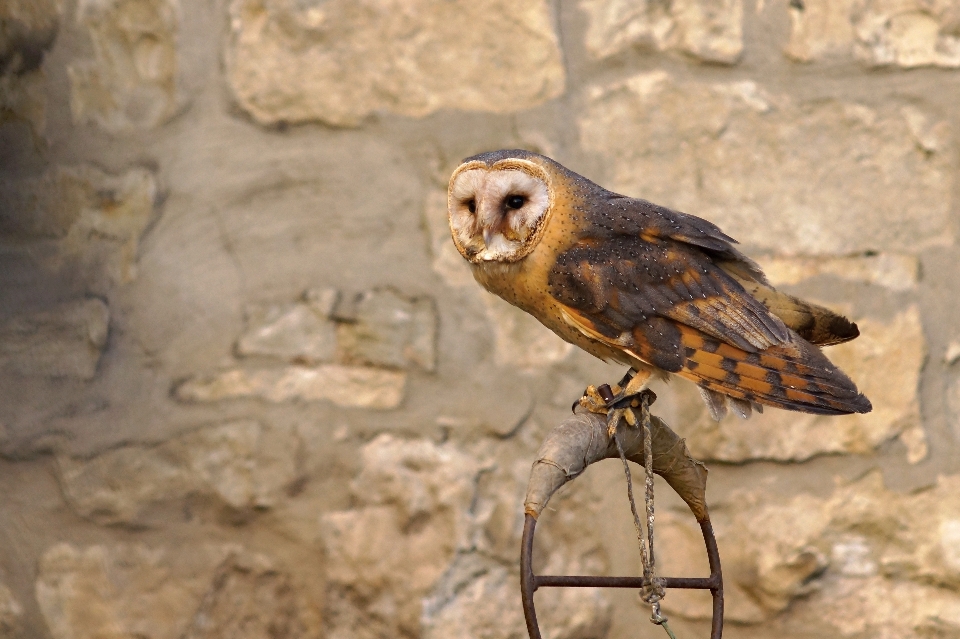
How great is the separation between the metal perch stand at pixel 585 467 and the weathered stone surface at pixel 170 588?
606 mm

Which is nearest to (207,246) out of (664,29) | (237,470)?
(237,470)

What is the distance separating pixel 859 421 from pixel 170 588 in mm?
1009

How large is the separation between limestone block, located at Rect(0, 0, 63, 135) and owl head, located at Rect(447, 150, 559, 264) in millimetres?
718

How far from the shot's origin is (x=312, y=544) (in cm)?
145

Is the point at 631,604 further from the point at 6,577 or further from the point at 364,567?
the point at 6,577

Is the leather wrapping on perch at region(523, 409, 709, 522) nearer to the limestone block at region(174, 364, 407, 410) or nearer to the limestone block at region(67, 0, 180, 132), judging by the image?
the limestone block at region(174, 364, 407, 410)

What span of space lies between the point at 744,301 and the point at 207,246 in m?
0.77

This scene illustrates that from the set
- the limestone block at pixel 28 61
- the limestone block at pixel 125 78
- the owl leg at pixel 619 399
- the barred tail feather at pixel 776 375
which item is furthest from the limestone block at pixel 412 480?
the limestone block at pixel 28 61

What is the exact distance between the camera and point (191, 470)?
145 centimetres

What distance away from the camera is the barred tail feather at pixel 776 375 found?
1038 mm

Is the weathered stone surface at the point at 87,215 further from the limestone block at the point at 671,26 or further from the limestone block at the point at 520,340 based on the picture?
the limestone block at the point at 671,26

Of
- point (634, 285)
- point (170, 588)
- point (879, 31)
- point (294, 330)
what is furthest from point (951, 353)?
point (170, 588)

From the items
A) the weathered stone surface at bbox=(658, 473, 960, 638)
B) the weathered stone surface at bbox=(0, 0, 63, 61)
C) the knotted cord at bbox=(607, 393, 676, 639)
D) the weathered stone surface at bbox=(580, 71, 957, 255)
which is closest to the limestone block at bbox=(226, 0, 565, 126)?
the weathered stone surface at bbox=(580, 71, 957, 255)

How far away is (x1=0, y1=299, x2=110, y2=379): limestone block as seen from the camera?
146cm
